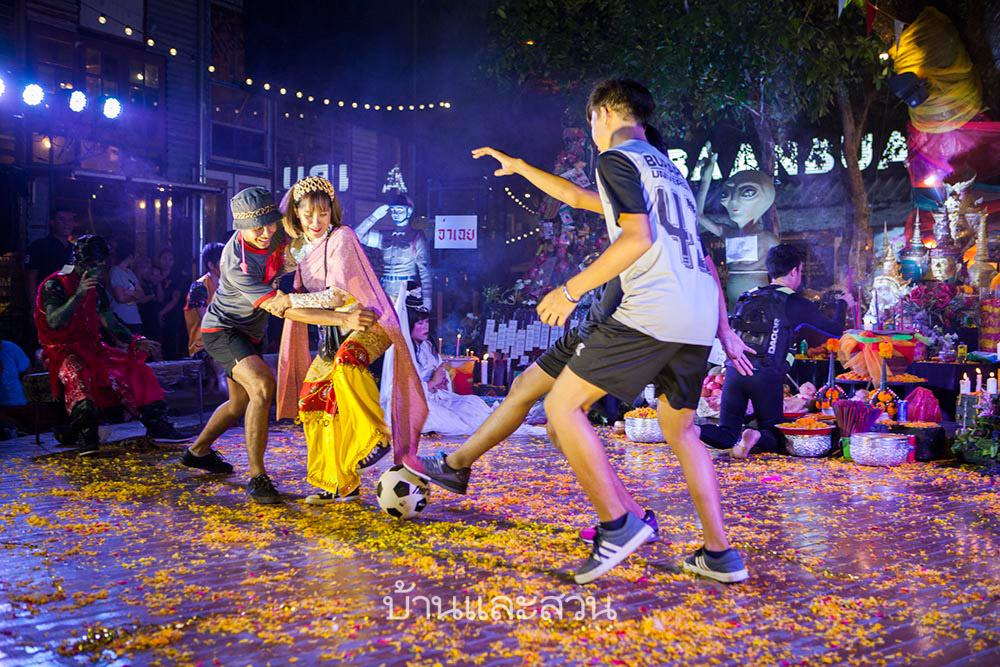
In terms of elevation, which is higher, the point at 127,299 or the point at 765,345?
the point at 127,299

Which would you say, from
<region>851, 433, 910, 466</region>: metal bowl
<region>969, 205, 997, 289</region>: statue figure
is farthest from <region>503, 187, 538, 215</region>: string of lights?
<region>851, 433, 910, 466</region>: metal bowl

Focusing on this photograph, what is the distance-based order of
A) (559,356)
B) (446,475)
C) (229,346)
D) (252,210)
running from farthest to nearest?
(229,346) < (252,210) < (446,475) < (559,356)

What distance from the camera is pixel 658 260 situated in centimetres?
357

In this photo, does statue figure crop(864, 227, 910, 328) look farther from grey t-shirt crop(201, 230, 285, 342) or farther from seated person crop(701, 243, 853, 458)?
grey t-shirt crop(201, 230, 285, 342)

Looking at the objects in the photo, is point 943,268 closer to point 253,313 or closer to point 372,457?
point 372,457

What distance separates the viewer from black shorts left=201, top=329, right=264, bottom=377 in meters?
5.61

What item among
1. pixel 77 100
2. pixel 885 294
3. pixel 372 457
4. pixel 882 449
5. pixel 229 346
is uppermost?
pixel 77 100

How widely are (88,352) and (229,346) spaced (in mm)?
2523

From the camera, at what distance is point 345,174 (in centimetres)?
2158

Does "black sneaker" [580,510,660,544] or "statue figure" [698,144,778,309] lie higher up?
"statue figure" [698,144,778,309]

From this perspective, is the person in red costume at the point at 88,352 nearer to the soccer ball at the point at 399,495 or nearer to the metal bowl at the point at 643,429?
the soccer ball at the point at 399,495

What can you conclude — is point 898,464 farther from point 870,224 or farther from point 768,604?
point 870,224

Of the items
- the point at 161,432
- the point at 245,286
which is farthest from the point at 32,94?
the point at 245,286

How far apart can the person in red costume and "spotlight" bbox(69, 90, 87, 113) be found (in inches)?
345
